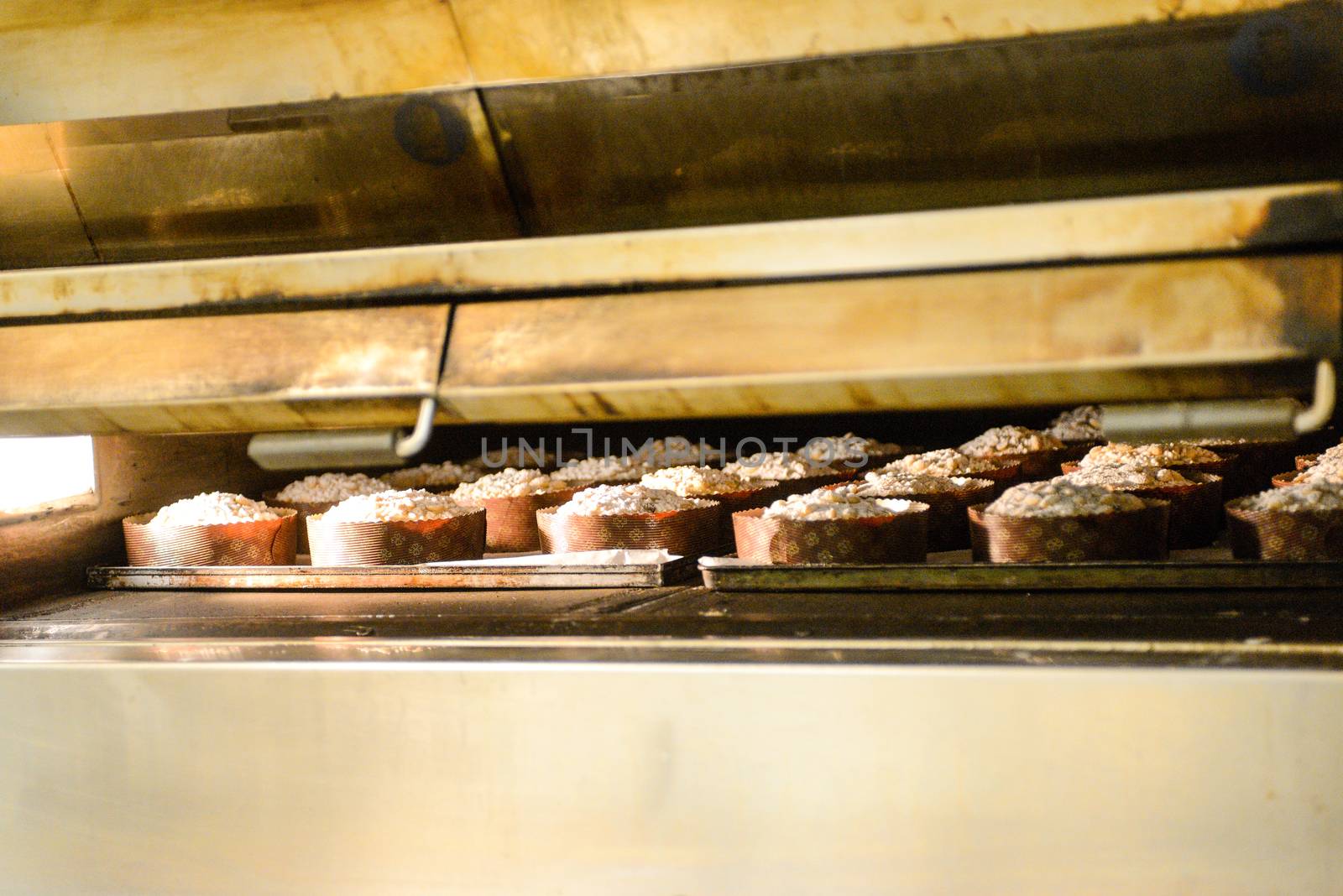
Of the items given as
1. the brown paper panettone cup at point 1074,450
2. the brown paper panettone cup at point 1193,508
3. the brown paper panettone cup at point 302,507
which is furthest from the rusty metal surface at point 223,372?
the brown paper panettone cup at point 1074,450

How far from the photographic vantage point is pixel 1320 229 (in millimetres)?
1091

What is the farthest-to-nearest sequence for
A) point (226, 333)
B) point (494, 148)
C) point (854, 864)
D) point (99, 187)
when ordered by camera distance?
point (99, 187) → point (494, 148) → point (226, 333) → point (854, 864)

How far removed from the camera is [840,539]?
1.83 metres

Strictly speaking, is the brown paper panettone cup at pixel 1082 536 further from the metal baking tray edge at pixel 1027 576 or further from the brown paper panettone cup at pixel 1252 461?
the brown paper panettone cup at pixel 1252 461

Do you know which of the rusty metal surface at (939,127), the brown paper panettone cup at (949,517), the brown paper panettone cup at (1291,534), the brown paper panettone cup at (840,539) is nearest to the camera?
the rusty metal surface at (939,127)

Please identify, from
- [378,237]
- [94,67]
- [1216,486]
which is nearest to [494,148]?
[378,237]

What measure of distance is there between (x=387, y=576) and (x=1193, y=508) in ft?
4.71

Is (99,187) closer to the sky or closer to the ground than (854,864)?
closer to the sky

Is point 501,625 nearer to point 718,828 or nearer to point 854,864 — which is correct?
point 718,828

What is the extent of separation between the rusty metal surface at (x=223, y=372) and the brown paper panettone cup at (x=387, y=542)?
0.68m

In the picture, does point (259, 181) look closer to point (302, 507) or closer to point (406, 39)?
point (406, 39)

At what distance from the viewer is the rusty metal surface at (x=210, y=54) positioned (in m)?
1.45

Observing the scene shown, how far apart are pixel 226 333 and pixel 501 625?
1.65ft

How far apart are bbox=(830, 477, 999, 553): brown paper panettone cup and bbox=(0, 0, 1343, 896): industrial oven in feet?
1.96
